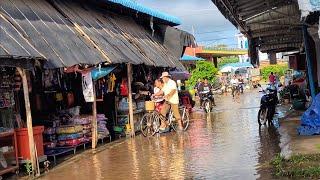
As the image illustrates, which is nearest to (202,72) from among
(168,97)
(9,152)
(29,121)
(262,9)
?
(168,97)

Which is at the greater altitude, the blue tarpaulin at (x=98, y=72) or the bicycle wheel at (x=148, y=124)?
the blue tarpaulin at (x=98, y=72)

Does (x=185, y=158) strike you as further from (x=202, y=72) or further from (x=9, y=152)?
(x=202, y=72)

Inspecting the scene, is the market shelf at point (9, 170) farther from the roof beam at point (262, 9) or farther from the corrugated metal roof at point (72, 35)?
the roof beam at point (262, 9)

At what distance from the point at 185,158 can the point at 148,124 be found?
498cm

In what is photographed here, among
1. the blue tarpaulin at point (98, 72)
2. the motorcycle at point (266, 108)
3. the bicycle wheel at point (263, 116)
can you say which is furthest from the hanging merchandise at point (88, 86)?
the bicycle wheel at point (263, 116)

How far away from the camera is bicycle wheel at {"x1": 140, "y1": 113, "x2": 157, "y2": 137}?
15633mm

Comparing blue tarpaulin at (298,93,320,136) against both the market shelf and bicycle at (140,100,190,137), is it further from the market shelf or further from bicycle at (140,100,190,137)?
the market shelf

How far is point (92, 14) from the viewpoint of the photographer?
1566 cm

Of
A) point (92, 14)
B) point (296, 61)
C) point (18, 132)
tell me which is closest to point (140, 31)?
point (92, 14)

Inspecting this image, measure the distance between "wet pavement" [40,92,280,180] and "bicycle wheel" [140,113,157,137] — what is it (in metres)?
0.41

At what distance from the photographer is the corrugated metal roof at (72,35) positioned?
1057 centimetres

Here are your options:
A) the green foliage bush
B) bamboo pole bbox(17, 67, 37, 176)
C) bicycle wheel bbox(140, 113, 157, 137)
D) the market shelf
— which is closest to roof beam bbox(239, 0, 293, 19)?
bicycle wheel bbox(140, 113, 157, 137)

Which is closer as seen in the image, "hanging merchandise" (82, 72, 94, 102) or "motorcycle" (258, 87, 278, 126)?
"hanging merchandise" (82, 72, 94, 102)

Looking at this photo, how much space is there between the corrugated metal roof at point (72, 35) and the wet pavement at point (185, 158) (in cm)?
228
